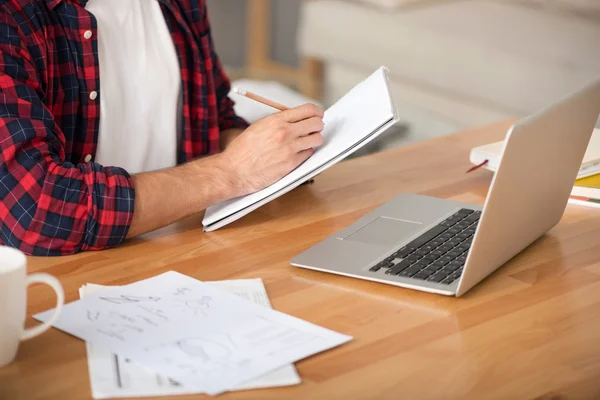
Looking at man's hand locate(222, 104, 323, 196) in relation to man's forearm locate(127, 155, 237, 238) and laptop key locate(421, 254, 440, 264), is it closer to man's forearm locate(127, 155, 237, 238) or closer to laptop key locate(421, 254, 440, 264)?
man's forearm locate(127, 155, 237, 238)

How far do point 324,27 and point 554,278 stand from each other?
8.27 ft

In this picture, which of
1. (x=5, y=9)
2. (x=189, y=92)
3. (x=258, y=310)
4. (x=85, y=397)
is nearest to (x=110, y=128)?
(x=189, y=92)

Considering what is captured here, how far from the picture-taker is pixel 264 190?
1357 mm

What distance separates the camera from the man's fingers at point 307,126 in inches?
53.9

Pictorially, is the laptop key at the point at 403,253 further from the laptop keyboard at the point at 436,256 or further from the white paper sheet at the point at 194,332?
the white paper sheet at the point at 194,332

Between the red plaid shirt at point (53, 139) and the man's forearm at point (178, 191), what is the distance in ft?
0.08

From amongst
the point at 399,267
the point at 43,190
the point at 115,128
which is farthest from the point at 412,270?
the point at 115,128

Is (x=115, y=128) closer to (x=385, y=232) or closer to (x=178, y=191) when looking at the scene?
(x=178, y=191)

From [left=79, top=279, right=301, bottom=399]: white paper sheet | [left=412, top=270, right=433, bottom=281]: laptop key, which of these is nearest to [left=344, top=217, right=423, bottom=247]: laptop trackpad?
[left=412, top=270, right=433, bottom=281]: laptop key

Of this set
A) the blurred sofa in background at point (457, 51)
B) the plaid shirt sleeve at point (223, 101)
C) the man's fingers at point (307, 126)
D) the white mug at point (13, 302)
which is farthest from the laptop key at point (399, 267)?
the blurred sofa in background at point (457, 51)

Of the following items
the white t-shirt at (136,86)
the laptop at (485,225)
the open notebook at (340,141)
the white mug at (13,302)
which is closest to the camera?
the white mug at (13,302)

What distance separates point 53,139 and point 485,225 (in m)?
0.63

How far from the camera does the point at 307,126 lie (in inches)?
54.0

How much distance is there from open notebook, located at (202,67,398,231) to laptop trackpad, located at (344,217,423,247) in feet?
0.35
